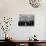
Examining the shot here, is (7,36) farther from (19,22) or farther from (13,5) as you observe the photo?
(13,5)

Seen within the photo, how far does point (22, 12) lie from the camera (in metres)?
3.78

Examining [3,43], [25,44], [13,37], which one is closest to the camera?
[25,44]

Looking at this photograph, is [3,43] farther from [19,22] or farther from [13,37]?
[19,22]

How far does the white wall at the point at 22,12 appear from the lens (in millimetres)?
3723

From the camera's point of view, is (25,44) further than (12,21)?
No

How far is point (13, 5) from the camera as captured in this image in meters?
3.78

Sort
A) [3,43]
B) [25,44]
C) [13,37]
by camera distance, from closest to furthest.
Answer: [25,44] → [3,43] → [13,37]

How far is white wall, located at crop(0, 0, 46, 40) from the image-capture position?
3723mm

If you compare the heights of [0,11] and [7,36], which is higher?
[0,11]

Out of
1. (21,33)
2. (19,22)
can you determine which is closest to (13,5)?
(19,22)

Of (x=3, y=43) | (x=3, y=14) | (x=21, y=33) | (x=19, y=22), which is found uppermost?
(x=3, y=14)

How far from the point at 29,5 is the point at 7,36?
47.6 inches

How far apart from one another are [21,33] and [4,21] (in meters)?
0.66

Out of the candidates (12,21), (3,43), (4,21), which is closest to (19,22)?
(12,21)
